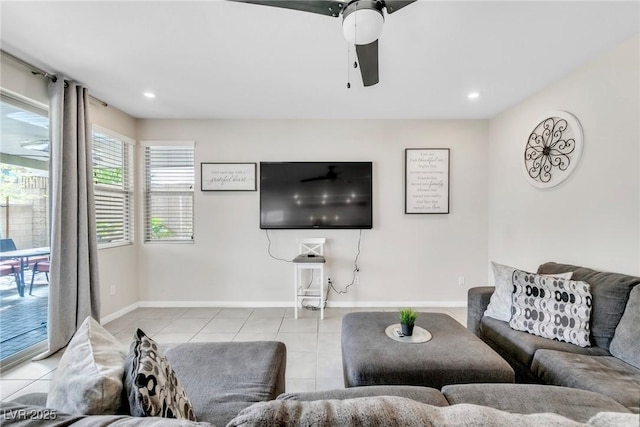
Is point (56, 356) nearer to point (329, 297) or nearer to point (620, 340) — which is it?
point (329, 297)

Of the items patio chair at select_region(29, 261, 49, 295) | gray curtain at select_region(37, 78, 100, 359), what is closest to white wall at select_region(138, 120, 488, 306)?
gray curtain at select_region(37, 78, 100, 359)

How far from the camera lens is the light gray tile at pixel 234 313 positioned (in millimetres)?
3318

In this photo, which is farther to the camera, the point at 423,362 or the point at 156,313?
the point at 156,313

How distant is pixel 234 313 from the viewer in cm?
344

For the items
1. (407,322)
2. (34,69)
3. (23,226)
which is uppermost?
(34,69)

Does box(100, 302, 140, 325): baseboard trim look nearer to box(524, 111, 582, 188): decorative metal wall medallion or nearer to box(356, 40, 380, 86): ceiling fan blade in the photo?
box(356, 40, 380, 86): ceiling fan blade

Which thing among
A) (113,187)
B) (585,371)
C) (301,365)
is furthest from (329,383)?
(113,187)

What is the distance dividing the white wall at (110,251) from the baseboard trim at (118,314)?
0.03m

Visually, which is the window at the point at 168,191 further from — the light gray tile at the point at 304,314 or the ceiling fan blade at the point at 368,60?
the ceiling fan blade at the point at 368,60

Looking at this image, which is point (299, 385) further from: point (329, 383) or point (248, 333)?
point (248, 333)

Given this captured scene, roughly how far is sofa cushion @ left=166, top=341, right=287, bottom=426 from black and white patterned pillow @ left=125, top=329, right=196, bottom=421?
0.21 metres

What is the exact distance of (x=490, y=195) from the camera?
3.62 metres

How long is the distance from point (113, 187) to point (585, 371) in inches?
177

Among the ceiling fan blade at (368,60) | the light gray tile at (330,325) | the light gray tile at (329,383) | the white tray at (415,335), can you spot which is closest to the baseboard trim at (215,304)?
the light gray tile at (330,325)
